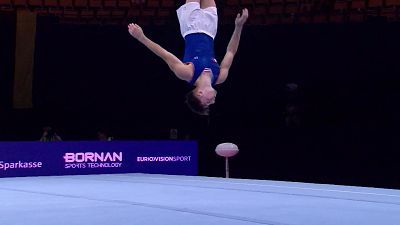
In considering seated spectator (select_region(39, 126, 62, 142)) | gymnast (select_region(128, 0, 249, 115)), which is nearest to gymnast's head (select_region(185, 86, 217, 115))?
gymnast (select_region(128, 0, 249, 115))

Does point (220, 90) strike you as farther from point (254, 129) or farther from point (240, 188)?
point (240, 188)

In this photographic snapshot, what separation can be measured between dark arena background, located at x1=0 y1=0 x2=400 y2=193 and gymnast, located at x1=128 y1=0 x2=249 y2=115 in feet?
15.6

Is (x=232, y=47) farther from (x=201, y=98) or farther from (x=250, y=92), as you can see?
(x=250, y=92)

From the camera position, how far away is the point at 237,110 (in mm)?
12016

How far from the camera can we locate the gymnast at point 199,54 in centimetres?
541

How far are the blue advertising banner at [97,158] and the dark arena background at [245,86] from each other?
554 millimetres

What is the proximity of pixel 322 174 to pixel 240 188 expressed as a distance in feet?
10.0

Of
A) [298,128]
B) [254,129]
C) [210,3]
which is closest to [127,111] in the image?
[254,129]

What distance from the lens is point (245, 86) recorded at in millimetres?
12047

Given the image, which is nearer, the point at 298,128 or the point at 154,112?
the point at 298,128

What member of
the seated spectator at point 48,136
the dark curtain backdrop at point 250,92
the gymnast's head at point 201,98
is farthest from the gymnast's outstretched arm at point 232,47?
the seated spectator at point 48,136

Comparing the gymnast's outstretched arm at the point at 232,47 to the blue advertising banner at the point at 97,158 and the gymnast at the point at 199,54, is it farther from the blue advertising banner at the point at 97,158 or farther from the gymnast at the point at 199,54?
the blue advertising banner at the point at 97,158

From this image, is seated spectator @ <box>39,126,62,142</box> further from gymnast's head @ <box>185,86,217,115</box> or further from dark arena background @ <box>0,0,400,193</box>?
gymnast's head @ <box>185,86,217,115</box>

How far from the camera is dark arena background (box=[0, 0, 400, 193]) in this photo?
1070 cm
